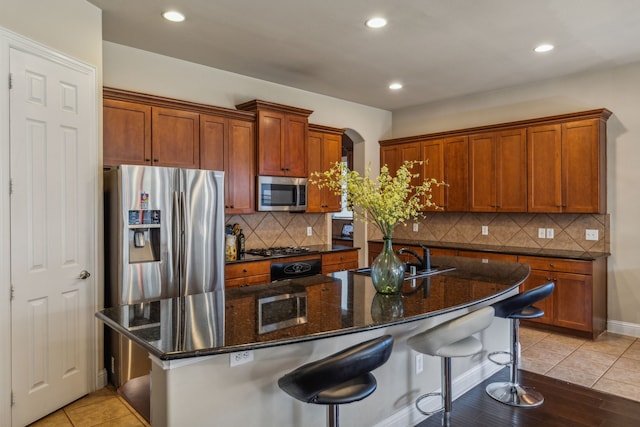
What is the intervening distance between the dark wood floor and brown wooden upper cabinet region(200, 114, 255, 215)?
8.92ft

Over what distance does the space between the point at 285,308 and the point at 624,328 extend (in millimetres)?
4252

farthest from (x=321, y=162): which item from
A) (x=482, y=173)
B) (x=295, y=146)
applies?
(x=482, y=173)

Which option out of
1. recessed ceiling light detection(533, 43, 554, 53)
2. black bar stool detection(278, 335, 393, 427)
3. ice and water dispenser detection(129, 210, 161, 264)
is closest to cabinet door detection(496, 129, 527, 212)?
recessed ceiling light detection(533, 43, 554, 53)

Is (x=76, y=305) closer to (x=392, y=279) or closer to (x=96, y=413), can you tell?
(x=96, y=413)

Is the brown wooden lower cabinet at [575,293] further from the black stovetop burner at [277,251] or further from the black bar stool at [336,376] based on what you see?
the black bar stool at [336,376]

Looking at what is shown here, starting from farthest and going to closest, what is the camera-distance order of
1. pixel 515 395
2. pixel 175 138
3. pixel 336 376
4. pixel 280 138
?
pixel 280 138
pixel 175 138
pixel 515 395
pixel 336 376

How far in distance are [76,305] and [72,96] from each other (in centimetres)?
147

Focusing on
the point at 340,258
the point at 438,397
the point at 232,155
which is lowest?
the point at 438,397

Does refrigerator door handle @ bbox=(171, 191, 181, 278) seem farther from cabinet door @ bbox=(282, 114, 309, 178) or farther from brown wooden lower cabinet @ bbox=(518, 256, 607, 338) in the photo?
brown wooden lower cabinet @ bbox=(518, 256, 607, 338)

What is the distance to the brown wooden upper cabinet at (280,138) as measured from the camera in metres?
4.49

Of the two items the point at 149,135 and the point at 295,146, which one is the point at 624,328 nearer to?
the point at 295,146

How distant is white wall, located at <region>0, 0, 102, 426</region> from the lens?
2.49 m

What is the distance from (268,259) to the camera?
423 centimetres

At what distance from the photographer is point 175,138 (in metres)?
3.87
